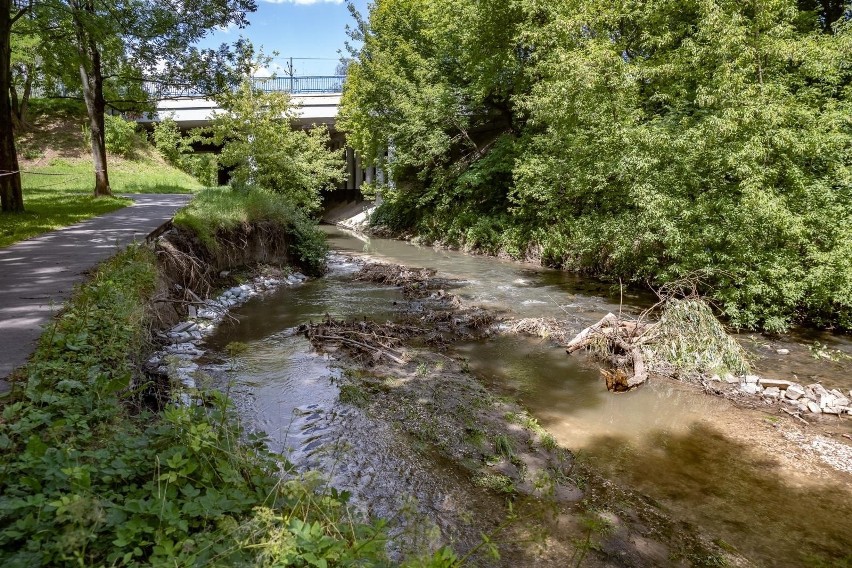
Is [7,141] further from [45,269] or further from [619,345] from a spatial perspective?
[619,345]

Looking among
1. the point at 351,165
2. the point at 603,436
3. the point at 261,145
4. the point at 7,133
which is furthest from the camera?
the point at 351,165

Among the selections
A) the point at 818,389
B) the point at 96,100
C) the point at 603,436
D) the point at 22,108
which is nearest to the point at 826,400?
the point at 818,389

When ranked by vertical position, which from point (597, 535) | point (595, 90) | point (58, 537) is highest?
point (595, 90)

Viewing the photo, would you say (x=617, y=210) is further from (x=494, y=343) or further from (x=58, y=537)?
(x=58, y=537)

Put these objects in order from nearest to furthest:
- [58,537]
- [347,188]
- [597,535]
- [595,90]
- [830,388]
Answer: [58,537] < [597,535] < [830,388] < [595,90] < [347,188]

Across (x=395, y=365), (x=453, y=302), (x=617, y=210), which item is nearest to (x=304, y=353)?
(x=395, y=365)

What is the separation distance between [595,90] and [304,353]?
1088cm

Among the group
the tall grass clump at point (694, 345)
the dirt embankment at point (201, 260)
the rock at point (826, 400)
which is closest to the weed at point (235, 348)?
the dirt embankment at point (201, 260)

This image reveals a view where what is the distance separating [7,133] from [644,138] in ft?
49.3

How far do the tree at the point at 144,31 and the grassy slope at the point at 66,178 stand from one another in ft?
12.9

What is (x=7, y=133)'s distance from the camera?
39.2 ft

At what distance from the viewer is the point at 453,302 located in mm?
11766

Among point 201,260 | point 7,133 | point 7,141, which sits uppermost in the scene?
point 7,133

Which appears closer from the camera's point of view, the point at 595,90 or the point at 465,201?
the point at 595,90
